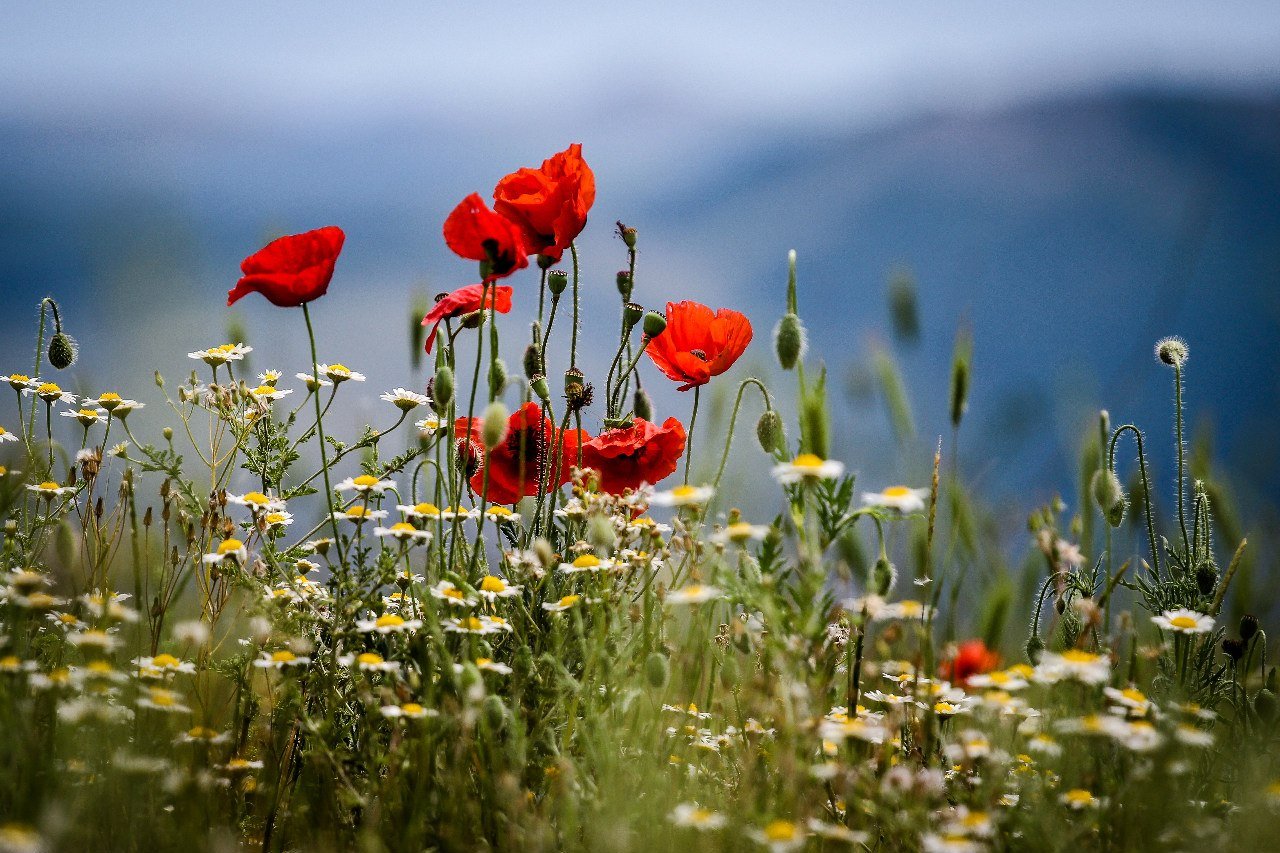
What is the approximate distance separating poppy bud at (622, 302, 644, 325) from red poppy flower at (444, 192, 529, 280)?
0.33 m

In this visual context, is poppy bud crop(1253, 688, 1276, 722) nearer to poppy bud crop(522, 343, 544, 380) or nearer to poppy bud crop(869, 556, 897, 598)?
poppy bud crop(869, 556, 897, 598)

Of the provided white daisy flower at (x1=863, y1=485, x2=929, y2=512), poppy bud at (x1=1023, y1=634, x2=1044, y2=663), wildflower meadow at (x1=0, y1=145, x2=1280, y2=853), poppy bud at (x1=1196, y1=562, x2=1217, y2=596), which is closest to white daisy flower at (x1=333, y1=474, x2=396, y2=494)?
wildflower meadow at (x1=0, y1=145, x2=1280, y2=853)

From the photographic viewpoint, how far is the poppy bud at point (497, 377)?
7.70 feet

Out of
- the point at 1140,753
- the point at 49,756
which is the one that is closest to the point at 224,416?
the point at 49,756

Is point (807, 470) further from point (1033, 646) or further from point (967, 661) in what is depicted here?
point (967, 661)

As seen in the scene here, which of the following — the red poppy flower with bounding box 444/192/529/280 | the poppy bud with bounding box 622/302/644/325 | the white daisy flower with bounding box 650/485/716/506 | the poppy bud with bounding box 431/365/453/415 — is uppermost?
the red poppy flower with bounding box 444/192/529/280

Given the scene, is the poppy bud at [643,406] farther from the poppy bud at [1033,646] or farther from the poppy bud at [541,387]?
the poppy bud at [1033,646]

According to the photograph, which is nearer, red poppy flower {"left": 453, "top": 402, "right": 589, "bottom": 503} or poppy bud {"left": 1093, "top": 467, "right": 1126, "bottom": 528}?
poppy bud {"left": 1093, "top": 467, "right": 1126, "bottom": 528}

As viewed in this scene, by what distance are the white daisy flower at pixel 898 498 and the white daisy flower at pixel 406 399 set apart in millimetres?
1233

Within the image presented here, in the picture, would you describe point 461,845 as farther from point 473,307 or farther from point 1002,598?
point 473,307

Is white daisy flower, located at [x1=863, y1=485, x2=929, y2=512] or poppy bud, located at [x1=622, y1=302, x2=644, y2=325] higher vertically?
poppy bud, located at [x1=622, y1=302, x2=644, y2=325]

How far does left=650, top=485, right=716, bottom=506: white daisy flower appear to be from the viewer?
198 centimetres

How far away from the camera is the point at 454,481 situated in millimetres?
2436

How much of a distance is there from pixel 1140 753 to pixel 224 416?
2.13 metres
